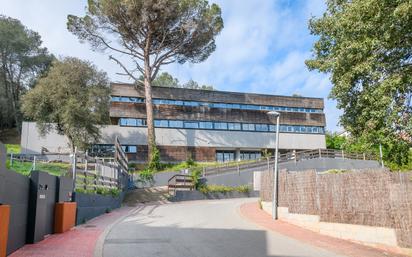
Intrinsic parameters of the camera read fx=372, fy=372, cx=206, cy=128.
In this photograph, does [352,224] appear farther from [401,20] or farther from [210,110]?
[210,110]

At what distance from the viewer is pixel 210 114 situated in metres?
42.8

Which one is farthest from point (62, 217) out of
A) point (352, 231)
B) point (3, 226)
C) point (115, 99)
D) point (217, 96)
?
point (217, 96)

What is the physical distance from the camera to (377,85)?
34.2ft

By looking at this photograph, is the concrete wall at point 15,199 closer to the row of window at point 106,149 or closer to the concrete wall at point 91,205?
the concrete wall at point 91,205

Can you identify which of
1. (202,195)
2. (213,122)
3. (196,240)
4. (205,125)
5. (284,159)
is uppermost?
(213,122)

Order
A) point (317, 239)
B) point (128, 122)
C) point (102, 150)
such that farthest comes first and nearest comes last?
point (128, 122), point (102, 150), point (317, 239)

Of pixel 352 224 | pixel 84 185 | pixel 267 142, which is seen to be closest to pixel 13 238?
pixel 84 185

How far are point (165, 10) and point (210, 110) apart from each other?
45.2 ft

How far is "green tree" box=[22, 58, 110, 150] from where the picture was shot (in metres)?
33.2

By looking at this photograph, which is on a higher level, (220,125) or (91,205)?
(220,125)

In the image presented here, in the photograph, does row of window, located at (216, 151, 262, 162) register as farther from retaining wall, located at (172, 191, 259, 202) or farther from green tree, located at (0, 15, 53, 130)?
green tree, located at (0, 15, 53, 130)

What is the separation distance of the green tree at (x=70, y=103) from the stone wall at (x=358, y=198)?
23.2 metres

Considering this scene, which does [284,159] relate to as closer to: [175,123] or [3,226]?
[175,123]

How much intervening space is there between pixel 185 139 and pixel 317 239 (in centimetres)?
3003
